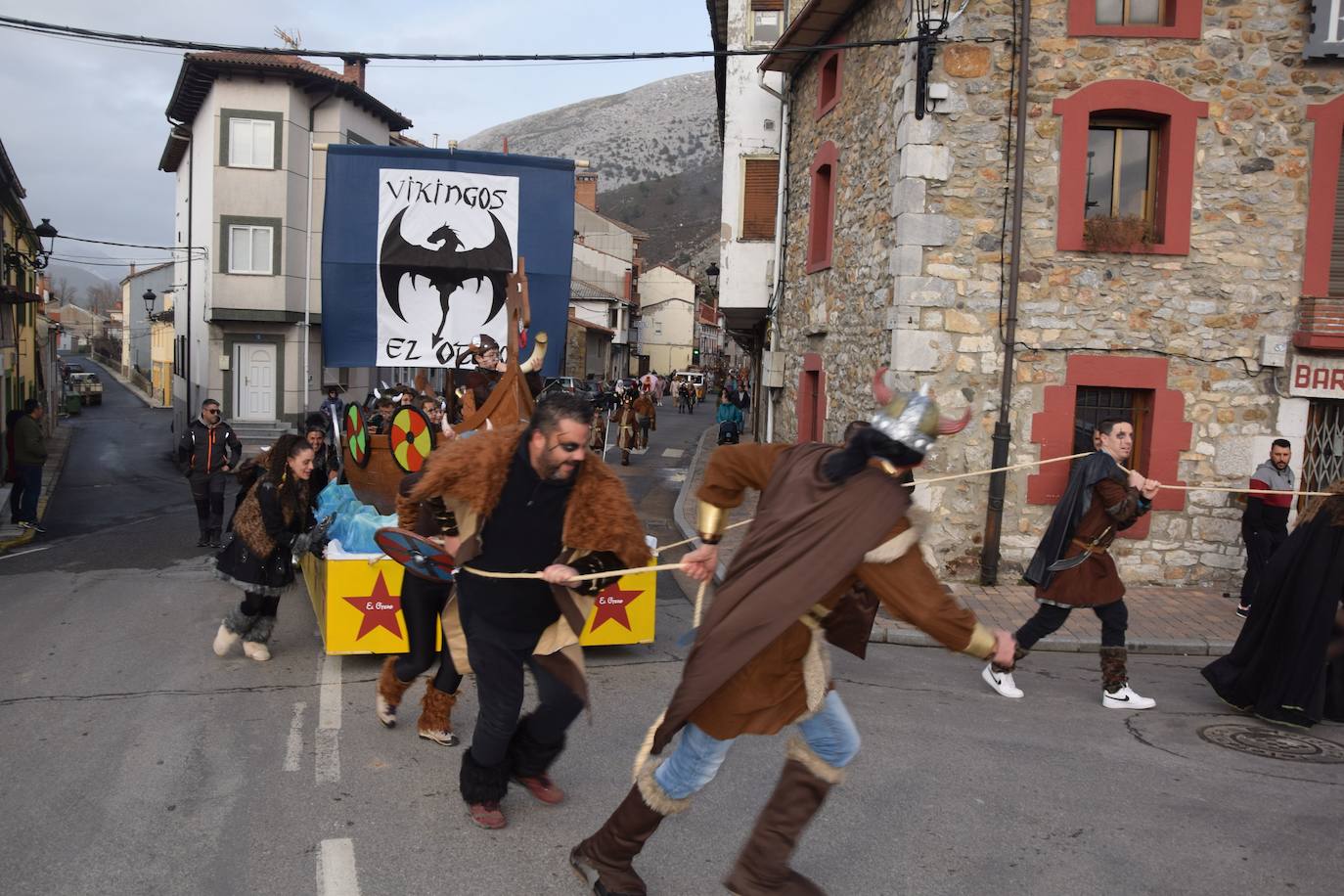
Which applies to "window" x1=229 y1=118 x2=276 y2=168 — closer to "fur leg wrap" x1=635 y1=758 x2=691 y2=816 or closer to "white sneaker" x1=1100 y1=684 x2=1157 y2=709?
"white sneaker" x1=1100 y1=684 x2=1157 y2=709

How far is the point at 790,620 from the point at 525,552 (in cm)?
140

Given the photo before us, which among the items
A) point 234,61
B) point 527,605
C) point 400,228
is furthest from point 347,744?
point 234,61

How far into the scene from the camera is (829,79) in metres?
14.9

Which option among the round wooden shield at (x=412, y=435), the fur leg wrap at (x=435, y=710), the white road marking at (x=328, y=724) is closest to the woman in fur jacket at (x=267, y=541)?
the white road marking at (x=328, y=724)

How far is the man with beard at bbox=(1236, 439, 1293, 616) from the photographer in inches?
391

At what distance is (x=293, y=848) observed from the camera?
4438mm

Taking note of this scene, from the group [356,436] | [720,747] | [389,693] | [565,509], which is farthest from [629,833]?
[356,436]

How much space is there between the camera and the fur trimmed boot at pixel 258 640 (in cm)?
740

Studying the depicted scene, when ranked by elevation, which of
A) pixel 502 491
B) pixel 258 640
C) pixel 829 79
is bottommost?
pixel 258 640

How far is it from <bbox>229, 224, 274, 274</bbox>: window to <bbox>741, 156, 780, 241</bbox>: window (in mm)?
15319

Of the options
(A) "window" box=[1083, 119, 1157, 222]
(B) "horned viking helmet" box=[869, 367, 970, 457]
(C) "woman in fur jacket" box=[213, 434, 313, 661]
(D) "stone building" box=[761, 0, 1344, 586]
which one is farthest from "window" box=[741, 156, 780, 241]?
(B) "horned viking helmet" box=[869, 367, 970, 457]

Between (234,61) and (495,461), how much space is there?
27009mm

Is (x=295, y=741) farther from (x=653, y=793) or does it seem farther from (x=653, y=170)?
(x=653, y=170)

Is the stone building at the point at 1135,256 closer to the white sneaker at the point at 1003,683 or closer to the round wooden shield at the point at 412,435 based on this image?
the white sneaker at the point at 1003,683
